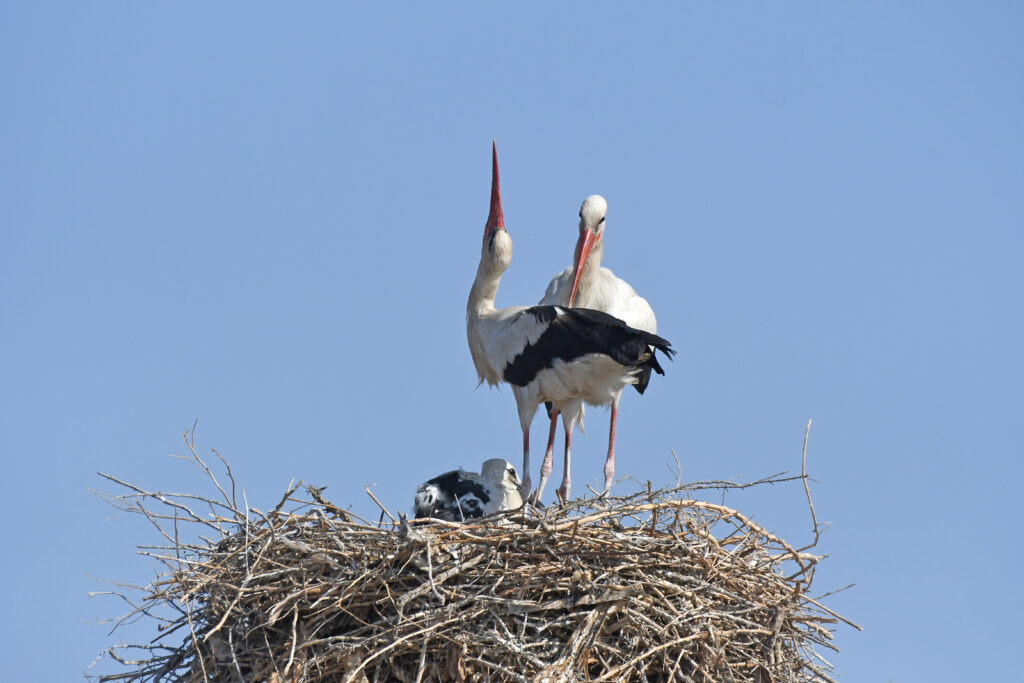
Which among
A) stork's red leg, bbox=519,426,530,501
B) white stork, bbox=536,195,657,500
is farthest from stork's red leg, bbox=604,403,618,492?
stork's red leg, bbox=519,426,530,501

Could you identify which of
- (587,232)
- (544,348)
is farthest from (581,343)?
(587,232)

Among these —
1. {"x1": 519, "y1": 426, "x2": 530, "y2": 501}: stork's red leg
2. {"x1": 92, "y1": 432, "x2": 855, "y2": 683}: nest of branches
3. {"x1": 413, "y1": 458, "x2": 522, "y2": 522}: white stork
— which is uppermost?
{"x1": 519, "y1": 426, "x2": 530, "y2": 501}: stork's red leg

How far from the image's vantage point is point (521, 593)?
6105 millimetres

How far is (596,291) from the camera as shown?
9727 mm

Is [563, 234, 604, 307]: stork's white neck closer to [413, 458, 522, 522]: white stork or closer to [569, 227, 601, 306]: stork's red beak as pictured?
[569, 227, 601, 306]: stork's red beak

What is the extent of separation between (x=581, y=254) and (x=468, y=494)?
1970mm

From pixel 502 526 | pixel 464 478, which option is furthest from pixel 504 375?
pixel 502 526

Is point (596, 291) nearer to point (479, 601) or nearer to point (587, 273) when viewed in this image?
point (587, 273)

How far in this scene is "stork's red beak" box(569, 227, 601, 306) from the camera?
31.8ft

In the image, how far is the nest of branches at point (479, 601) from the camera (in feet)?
19.8

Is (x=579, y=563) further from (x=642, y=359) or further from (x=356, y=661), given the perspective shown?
(x=642, y=359)

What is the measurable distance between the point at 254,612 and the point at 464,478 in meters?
2.46

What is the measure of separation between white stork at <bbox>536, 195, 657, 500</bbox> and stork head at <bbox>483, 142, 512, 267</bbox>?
0.51 m

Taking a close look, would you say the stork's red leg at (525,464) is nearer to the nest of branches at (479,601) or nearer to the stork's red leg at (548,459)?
the stork's red leg at (548,459)
